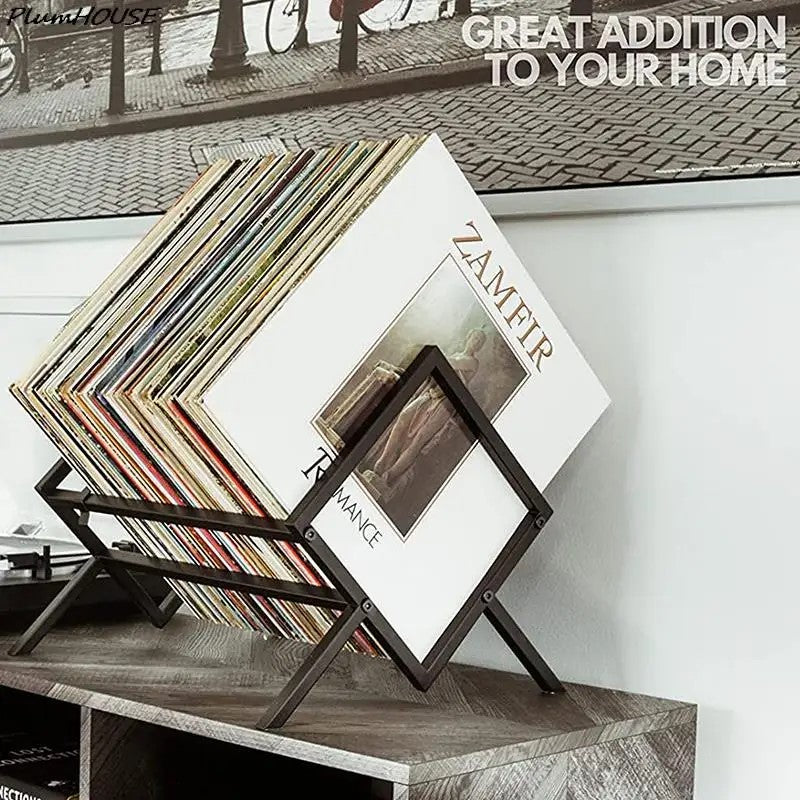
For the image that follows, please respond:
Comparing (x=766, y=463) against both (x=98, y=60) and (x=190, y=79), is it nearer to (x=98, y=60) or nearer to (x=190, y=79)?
(x=190, y=79)

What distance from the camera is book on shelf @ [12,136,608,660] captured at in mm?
1059

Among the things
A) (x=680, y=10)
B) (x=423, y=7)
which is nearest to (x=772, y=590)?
(x=680, y=10)

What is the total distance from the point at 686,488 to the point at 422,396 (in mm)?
299

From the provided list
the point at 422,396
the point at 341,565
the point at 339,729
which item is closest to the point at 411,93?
the point at 422,396

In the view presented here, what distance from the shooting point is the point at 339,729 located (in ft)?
3.49

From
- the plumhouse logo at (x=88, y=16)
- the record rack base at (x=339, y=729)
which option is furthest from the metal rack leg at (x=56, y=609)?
the plumhouse logo at (x=88, y=16)

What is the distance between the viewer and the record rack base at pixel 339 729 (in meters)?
1.03

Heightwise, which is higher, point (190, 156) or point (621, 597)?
point (190, 156)

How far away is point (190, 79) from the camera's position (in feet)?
5.45

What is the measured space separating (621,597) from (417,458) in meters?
0.31

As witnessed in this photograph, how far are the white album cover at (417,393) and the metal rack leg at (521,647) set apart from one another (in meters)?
0.04

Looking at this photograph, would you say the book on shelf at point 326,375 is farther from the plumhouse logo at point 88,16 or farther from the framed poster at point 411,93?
the plumhouse logo at point 88,16

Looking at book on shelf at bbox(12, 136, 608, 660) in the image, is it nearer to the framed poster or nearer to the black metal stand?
the black metal stand

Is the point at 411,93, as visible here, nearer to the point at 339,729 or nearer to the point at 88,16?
the point at 88,16
